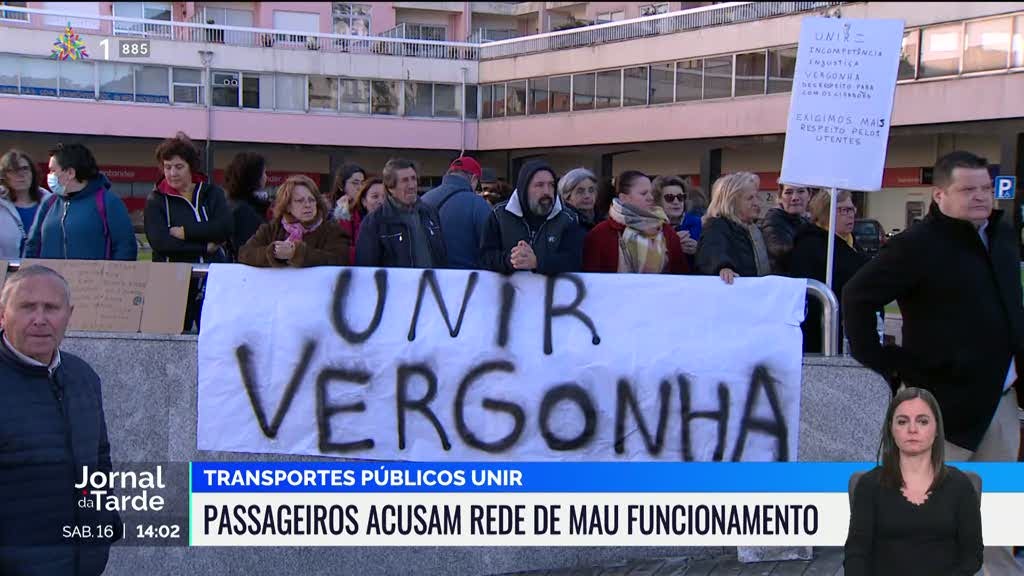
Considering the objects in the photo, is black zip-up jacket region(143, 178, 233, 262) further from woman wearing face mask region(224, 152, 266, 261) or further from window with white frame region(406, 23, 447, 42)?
window with white frame region(406, 23, 447, 42)

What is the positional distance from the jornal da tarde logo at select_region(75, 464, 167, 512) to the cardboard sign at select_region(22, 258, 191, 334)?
66 cm

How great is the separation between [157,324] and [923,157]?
35011mm

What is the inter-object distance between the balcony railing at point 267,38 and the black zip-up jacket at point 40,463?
43.9 m

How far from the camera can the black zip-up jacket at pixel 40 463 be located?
2.97 metres

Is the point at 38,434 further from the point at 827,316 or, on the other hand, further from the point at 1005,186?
the point at 1005,186

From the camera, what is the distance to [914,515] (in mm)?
2916

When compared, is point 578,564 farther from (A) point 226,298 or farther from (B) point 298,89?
(B) point 298,89

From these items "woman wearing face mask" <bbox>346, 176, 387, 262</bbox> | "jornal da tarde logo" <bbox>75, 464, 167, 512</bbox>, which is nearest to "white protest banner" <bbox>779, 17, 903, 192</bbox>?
"woman wearing face mask" <bbox>346, 176, 387, 262</bbox>

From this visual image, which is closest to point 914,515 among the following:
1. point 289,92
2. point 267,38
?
point 289,92

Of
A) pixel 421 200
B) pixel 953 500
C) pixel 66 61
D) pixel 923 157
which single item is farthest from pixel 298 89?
pixel 953 500

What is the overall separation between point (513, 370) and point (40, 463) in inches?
81.0

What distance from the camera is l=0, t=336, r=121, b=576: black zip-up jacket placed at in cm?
297

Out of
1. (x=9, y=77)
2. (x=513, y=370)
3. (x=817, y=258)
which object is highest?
(x=9, y=77)

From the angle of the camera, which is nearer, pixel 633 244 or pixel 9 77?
pixel 633 244
